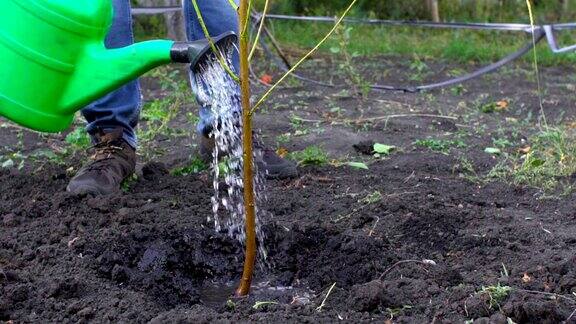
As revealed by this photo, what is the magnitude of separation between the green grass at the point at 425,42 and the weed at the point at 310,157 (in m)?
2.99

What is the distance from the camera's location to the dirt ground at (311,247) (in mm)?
2133

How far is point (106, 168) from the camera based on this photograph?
3.18 metres

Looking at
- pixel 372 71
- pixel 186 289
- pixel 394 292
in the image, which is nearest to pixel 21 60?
pixel 186 289

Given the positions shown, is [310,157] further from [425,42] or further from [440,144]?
[425,42]

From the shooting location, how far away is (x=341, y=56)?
21.8 ft

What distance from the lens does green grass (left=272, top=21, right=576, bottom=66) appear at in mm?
6746

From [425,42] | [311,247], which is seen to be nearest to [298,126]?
[311,247]

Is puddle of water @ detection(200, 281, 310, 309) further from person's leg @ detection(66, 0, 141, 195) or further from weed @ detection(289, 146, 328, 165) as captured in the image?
weed @ detection(289, 146, 328, 165)

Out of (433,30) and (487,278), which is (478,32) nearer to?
(433,30)

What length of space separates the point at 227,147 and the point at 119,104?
0.58m

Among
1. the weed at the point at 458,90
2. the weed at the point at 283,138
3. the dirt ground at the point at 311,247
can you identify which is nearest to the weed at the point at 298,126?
the weed at the point at 283,138

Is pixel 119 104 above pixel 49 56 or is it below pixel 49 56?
below

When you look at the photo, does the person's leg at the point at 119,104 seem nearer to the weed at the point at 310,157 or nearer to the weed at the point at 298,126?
the weed at the point at 310,157

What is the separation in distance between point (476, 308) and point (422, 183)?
4.03 ft
